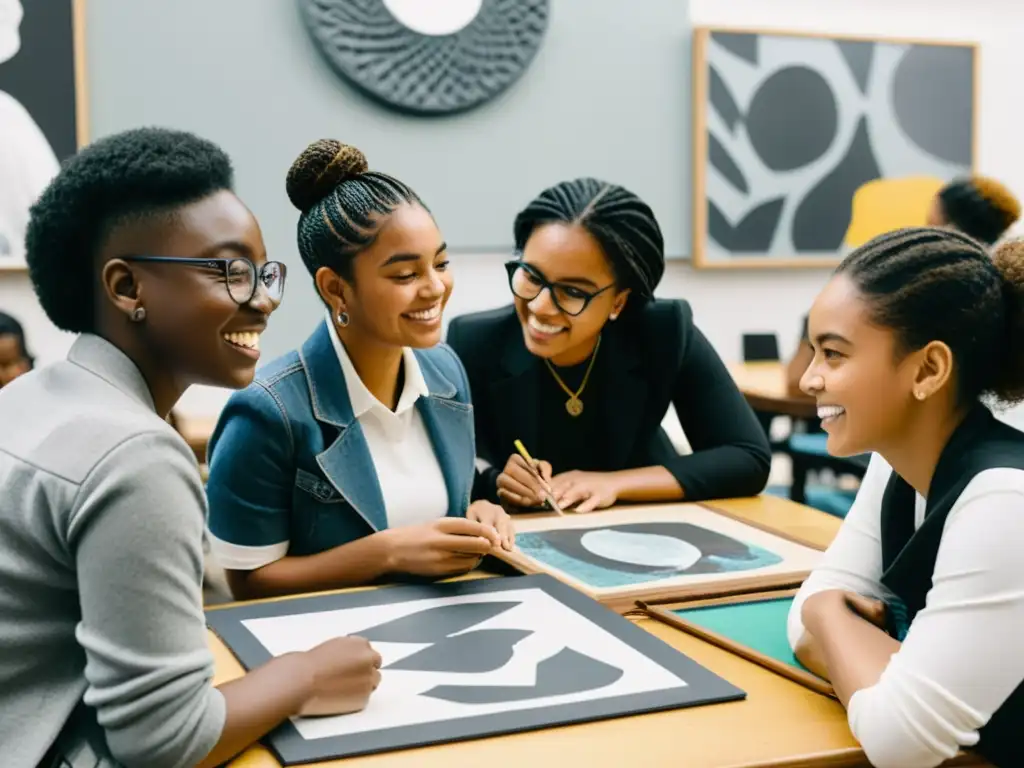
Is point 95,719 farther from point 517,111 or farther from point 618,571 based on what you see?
point 517,111

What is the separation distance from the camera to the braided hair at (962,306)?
1047 mm

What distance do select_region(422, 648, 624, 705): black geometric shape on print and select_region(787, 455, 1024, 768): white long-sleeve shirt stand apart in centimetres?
25

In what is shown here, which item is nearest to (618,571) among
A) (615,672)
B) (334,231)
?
(615,672)

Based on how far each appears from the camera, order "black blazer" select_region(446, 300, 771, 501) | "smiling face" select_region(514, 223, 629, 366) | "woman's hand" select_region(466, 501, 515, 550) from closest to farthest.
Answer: "woman's hand" select_region(466, 501, 515, 550) < "smiling face" select_region(514, 223, 629, 366) < "black blazer" select_region(446, 300, 771, 501)

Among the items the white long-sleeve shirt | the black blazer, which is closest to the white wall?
the black blazer

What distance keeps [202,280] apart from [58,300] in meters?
0.13

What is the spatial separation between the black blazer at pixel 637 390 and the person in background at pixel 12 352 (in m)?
1.54

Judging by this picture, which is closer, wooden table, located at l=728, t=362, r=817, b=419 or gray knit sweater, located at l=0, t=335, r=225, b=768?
gray knit sweater, located at l=0, t=335, r=225, b=768

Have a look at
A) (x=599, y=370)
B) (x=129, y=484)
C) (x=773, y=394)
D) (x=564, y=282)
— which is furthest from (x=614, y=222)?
(x=773, y=394)

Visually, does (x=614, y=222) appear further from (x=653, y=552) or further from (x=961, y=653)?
(x=961, y=653)

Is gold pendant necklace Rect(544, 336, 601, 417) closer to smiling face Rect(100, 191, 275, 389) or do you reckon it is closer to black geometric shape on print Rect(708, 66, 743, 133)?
smiling face Rect(100, 191, 275, 389)

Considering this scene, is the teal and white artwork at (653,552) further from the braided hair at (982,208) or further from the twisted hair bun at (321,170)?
the braided hair at (982,208)

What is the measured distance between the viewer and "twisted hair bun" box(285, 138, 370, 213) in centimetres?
162

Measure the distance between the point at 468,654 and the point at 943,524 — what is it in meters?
0.49
